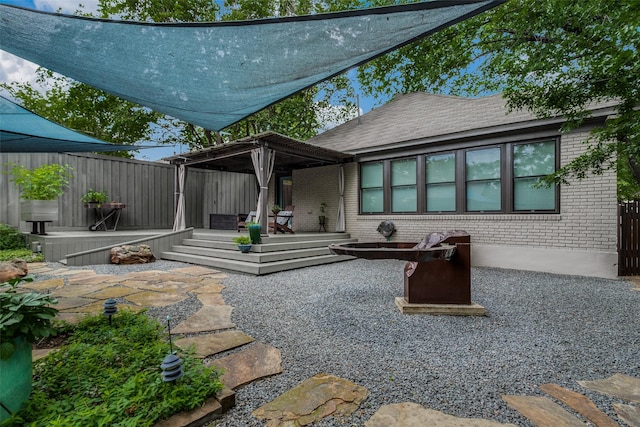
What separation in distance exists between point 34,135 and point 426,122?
8.10 m

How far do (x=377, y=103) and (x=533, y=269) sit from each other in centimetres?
932

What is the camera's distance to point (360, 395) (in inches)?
71.7

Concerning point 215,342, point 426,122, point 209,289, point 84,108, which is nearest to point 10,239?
point 209,289

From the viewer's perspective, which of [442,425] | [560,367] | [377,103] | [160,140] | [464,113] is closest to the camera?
[442,425]

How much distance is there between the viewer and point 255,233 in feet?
20.7

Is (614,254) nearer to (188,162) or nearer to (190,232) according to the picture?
(190,232)

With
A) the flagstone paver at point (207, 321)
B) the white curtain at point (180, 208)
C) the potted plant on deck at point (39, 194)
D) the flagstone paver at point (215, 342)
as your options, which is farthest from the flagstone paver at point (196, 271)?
the potted plant on deck at point (39, 194)

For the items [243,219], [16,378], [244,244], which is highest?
[243,219]

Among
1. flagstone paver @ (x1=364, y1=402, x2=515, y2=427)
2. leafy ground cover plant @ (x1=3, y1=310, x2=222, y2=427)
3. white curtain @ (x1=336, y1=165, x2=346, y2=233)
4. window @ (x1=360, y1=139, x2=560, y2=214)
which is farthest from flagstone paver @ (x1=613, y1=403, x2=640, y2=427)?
white curtain @ (x1=336, y1=165, x2=346, y2=233)

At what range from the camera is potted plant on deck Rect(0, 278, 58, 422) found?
4.49ft

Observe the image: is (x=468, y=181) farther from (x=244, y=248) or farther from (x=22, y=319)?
(x=22, y=319)

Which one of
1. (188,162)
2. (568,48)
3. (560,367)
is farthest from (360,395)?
(188,162)

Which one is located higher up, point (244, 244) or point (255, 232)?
point (255, 232)

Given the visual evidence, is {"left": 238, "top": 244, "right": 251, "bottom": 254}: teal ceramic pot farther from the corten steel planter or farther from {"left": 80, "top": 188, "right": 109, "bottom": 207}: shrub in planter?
{"left": 80, "top": 188, "right": 109, "bottom": 207}: shrub in planter
